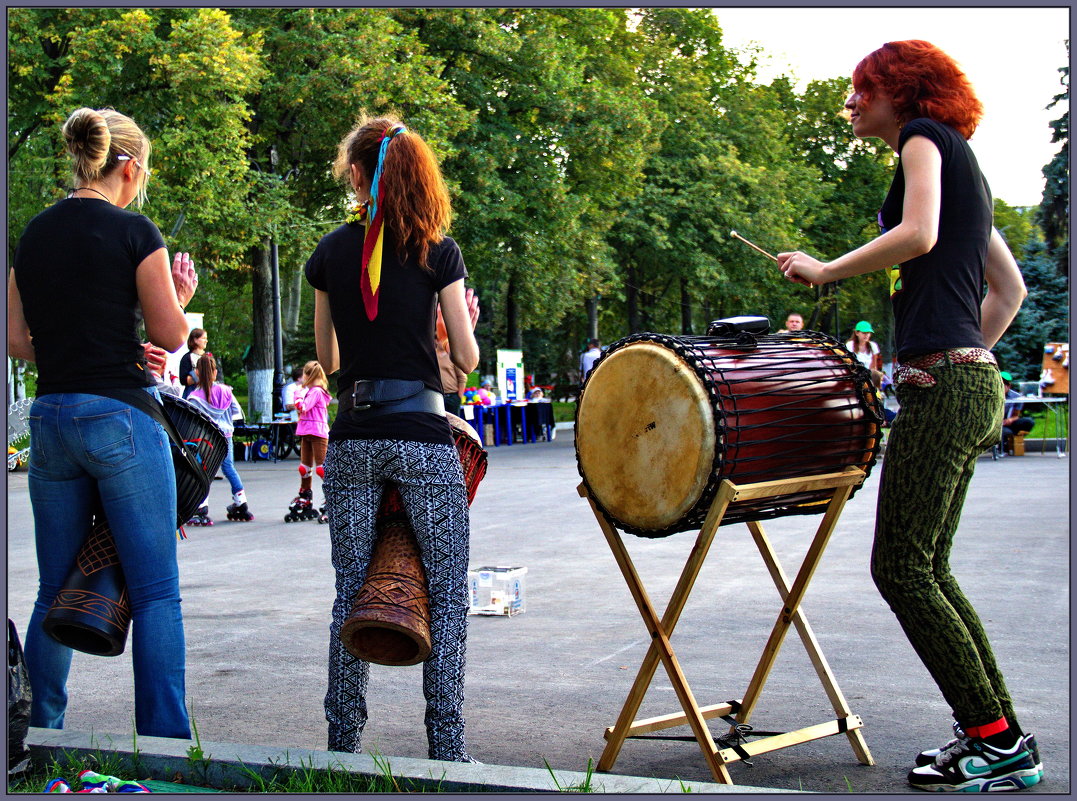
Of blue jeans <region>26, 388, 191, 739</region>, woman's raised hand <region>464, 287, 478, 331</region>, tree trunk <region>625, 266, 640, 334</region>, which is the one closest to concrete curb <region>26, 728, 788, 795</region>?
blue jeans <region>26, 388, 191, 739</region>

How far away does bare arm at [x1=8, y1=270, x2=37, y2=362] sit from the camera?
391 centimetres

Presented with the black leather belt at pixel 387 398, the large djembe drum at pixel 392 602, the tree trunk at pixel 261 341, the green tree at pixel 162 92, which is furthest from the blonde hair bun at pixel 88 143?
the tree trunk at pixel 261 341

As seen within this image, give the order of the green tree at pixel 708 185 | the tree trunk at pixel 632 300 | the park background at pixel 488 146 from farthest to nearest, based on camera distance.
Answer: the tree trunk at pixel 632 300 < the green tree at pixel 708 185 < the park background at pixel 488 146

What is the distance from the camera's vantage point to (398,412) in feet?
12.2

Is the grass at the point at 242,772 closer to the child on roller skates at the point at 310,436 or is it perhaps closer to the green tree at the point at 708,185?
the child on roller skates at the point at 310,436

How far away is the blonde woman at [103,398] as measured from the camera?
3.74 meters

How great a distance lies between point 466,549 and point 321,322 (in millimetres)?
911

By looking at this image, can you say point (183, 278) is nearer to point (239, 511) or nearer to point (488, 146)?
point (239, 511)

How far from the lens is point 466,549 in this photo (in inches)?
151

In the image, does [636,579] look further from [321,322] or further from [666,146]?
[666,146]

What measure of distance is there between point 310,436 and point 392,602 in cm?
878

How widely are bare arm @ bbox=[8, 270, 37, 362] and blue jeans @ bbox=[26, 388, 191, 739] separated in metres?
0.27

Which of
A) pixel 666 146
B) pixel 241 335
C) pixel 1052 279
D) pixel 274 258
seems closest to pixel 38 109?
pixel 274 258

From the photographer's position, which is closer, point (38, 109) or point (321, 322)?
point (321, 322)
